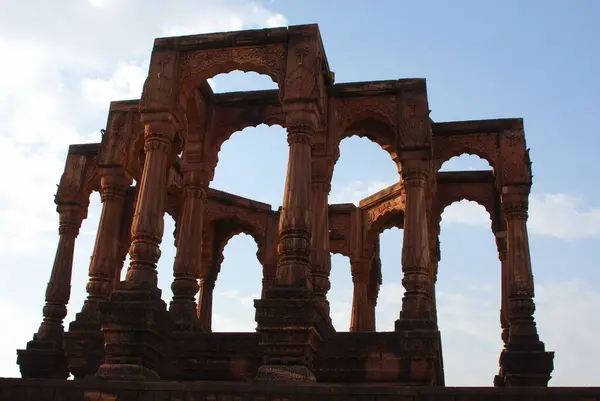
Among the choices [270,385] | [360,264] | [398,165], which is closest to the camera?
[270,385]

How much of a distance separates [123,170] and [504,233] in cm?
998

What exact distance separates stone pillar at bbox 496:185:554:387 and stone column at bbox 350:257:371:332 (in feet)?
20.3

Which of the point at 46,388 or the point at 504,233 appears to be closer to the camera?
the point at 46,388

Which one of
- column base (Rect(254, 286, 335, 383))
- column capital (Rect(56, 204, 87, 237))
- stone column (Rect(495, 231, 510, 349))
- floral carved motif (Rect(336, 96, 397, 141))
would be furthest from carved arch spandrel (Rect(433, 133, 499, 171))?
column capital (Rect(56, 204, 87, 237))

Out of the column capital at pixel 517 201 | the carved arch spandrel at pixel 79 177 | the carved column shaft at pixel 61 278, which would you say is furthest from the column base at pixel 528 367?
the carved arch spandrel at pixel 79 177

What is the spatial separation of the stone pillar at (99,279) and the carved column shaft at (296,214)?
201 inches

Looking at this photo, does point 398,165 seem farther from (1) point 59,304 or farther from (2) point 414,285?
(1) point 59,304

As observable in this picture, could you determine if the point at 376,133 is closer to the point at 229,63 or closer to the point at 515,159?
the point at 515,159

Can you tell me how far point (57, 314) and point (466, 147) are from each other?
10.8 m

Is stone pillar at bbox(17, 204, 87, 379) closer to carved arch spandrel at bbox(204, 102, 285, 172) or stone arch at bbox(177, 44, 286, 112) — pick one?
carved arch spandrel at bbox(204, 102, 285, 172)

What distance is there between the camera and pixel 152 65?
13.4 metres

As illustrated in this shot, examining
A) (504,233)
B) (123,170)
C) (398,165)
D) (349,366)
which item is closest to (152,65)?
(123,170)

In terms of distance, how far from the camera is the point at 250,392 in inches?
366

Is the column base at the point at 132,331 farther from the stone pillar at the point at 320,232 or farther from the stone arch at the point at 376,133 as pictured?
the stone arch at the point at 376,133
